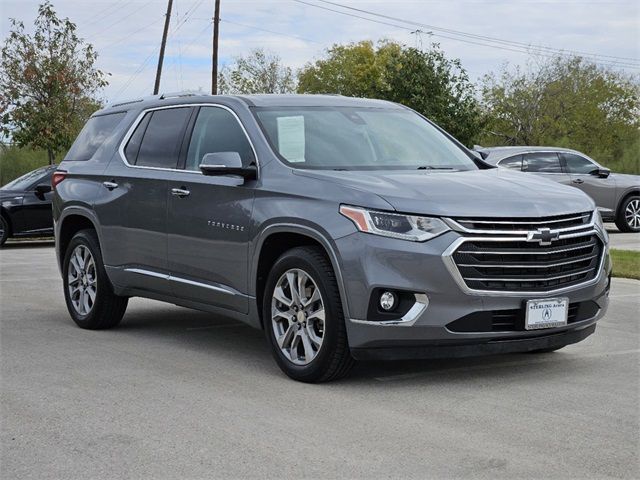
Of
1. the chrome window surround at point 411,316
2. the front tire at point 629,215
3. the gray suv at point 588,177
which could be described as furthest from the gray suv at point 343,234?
the front tire at point 629,215

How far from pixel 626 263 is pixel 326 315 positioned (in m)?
8.68

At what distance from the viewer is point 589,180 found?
2170cm

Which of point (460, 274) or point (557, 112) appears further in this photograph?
point (557, 112)

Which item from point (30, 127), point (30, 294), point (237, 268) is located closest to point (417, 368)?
point (237, 268)

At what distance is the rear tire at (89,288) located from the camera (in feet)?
29.9

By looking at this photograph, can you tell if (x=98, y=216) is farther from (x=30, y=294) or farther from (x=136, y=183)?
(x=30, y=294)

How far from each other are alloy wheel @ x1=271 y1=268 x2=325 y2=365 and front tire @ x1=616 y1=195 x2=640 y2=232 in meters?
16.2

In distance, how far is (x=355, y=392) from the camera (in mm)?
6492

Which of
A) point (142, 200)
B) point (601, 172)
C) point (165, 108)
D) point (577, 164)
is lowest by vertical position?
point (601, 172)

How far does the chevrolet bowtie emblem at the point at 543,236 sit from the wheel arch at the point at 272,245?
122cm

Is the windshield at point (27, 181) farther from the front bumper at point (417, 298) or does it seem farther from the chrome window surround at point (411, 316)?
the chrome window surround at point (411, 316)

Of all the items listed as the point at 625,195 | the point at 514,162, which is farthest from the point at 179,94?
the point at 625,195

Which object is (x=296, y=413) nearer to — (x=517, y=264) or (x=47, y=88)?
(x=517, y=264)

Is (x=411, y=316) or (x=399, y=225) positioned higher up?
(x=399, y=225)
